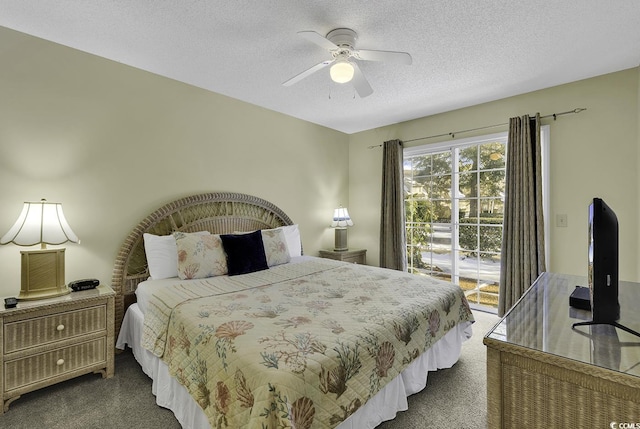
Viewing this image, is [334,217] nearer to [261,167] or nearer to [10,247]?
[261,167]

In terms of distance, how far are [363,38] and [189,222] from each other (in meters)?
2.37

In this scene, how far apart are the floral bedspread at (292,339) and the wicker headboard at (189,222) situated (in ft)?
2.36

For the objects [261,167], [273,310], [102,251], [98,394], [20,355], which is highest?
[261,167]

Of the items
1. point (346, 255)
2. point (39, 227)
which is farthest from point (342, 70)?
point (346, 255)

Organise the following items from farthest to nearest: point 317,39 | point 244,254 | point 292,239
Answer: point 292,239 < point 244,254 < point 317,39

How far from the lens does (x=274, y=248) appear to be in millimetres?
3199

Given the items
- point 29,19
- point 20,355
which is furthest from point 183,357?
point 29,19

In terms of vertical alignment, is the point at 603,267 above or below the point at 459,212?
below

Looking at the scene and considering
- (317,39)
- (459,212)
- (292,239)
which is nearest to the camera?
(317,39)

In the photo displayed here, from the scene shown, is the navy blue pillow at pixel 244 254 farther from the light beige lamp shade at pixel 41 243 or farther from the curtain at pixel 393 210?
the curtain at pixel 393 210

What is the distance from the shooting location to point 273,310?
1.83m

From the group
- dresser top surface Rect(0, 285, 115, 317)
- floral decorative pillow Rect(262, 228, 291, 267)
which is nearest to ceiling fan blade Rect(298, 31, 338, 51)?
floral decorative pillow Rect(262, 228, 291, 267)

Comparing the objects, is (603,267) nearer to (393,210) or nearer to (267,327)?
(267,327)

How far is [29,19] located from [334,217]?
144 inches
